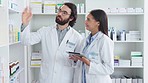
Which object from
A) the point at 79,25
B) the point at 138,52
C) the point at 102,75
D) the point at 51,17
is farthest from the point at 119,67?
the point at 102,75

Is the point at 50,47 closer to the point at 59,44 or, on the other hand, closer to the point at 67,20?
the point at 59,44

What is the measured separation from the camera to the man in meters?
2.63

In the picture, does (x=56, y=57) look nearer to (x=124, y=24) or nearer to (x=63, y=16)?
(x=63, y=16)

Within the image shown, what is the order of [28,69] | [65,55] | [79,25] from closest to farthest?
[65,55], [28,69], [79,25]

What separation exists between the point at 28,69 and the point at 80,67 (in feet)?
4.93

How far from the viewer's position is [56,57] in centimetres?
261

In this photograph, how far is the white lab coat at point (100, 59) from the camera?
2.34 meters

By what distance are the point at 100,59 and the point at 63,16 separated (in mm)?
609

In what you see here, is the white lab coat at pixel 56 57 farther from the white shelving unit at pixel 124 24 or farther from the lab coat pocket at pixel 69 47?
the white shelving unit at pixel 124 24

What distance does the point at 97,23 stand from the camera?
242cm

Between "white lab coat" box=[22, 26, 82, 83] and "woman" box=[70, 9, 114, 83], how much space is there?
166 millimetres

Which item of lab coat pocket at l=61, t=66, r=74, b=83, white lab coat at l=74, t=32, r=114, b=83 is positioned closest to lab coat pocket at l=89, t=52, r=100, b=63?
white lab coat at l=74, t=32, r=114, b=83

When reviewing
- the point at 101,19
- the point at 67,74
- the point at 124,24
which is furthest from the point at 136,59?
the point at 101,19

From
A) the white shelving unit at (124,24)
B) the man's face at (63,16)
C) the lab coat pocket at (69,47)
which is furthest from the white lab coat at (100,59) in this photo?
the white shelving unit at (124,24)
